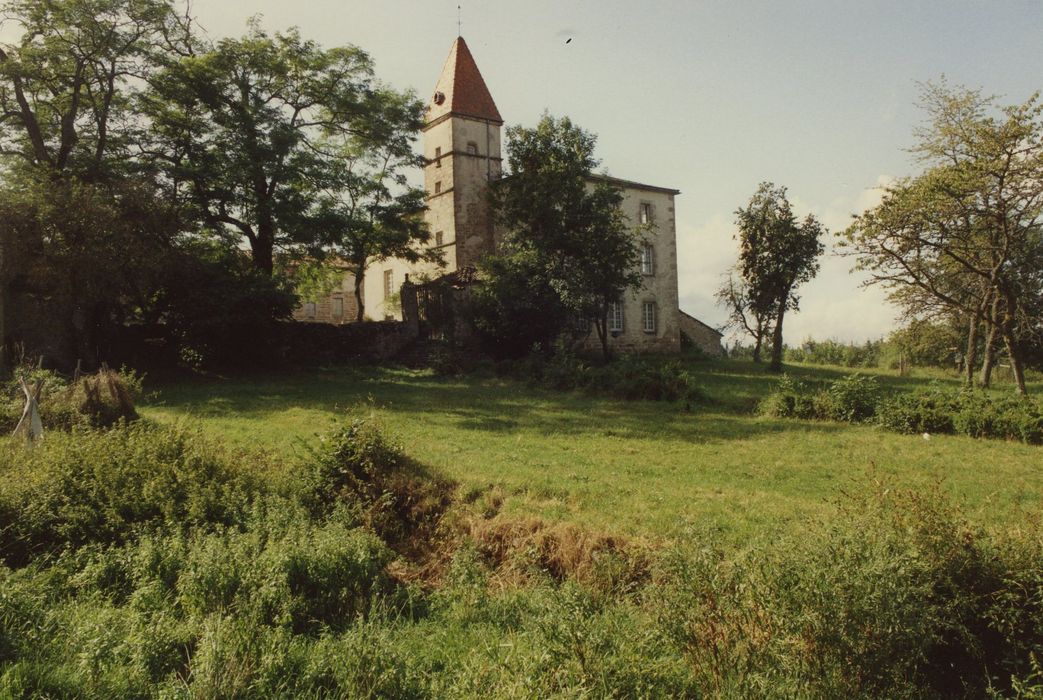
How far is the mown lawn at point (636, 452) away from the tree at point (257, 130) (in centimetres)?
792

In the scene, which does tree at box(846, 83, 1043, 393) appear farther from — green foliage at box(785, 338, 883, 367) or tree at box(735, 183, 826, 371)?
green foliage at box(785, 338, 883, 367)

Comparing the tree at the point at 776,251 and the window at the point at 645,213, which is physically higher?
the window at the point at 645,213

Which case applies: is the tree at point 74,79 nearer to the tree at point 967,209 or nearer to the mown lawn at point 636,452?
the mown lawn at point 636,452

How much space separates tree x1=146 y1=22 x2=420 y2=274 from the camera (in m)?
24.3

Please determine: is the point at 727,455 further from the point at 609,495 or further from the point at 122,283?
the point at 122,283

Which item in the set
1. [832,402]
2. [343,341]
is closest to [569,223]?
[343,341]

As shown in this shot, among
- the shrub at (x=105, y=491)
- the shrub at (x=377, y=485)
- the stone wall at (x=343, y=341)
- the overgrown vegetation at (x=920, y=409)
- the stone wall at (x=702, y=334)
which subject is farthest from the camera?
the stone wall at (x=702, y=334)

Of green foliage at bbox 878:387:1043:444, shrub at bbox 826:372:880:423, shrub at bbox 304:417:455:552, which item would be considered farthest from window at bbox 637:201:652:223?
shrub at bbox 304:417:455:552

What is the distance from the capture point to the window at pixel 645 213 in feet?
125

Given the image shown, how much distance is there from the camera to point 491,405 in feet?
58.1

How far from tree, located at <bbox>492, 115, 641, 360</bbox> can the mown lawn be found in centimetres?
789

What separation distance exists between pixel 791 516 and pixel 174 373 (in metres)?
20.5

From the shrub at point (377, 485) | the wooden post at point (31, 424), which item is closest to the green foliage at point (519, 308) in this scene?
the shrub at point (377, 485)

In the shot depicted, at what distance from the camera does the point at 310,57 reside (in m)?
26.9
